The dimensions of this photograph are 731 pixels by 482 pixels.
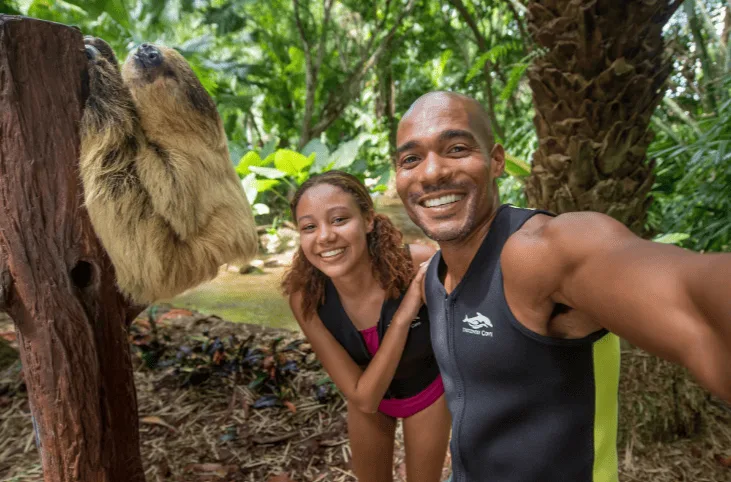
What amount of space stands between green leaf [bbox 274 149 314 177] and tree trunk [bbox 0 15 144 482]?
4.05 meters

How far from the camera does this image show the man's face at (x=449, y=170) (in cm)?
128

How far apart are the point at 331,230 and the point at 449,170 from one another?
0.71 m

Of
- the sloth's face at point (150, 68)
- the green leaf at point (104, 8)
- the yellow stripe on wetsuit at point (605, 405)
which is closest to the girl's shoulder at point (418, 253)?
the yellow stripe on wetsuit at point (605, 405)

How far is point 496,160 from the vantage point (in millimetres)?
1416

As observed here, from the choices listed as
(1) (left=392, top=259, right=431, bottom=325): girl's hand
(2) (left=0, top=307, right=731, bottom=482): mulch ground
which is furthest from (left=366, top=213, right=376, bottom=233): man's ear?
(2) (left=0, top=307, right=731, bottom=482): mulch ground

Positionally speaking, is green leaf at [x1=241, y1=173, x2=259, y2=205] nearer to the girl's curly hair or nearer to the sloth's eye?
the girl's curly hair

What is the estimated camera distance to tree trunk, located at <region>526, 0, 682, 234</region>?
2.19m

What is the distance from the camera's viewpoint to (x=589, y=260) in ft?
2.94

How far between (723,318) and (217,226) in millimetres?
1583

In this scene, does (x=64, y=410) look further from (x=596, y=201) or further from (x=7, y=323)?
(x=7, y=323)

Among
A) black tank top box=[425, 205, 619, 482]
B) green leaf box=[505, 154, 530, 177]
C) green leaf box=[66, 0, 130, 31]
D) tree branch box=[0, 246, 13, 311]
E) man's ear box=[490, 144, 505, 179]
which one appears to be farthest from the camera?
green leaf box=[66, 0, 130, 31]

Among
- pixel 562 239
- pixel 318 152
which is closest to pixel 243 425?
pixel 562 239

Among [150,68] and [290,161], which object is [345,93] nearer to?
[290,161]

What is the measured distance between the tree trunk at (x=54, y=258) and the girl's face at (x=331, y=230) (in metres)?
0.77
